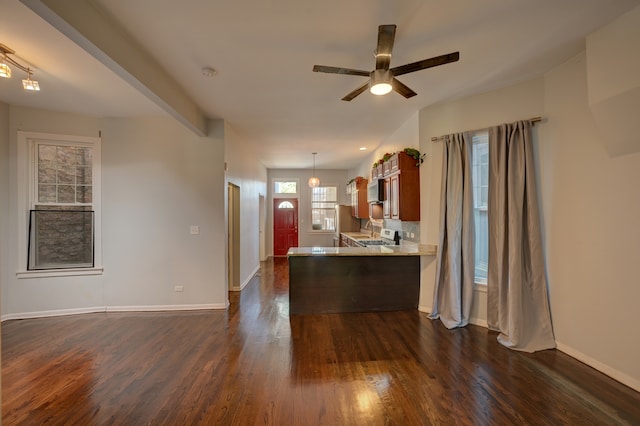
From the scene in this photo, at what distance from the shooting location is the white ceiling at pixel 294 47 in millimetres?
2037

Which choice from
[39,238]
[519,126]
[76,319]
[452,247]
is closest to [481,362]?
[452,247]

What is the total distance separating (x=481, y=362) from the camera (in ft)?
8.68

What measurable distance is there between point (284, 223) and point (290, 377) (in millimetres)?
6645

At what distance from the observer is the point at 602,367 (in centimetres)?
246

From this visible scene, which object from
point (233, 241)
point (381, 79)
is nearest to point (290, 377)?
point (381, 79)

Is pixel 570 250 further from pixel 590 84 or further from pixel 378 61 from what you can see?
pixel 378 61

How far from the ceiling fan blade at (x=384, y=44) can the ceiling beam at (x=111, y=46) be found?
2.00m

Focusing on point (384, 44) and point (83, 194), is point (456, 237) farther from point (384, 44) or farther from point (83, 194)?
point (83, 194)

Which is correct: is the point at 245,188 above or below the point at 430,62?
below

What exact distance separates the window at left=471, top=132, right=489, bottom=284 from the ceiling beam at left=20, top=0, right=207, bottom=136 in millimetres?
3632

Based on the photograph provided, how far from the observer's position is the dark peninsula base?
12.8ft

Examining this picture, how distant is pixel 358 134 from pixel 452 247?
2636mm

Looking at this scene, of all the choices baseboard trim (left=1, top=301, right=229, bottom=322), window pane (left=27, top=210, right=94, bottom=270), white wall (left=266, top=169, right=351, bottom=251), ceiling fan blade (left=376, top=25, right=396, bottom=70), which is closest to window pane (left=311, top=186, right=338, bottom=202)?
white wall (left=266, top=169, right=351, bottom=251)

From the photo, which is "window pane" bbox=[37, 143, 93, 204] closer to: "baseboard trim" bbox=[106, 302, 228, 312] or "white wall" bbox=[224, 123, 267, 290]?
"baseboard trim" bbox=[106, 302, 228, 312]
